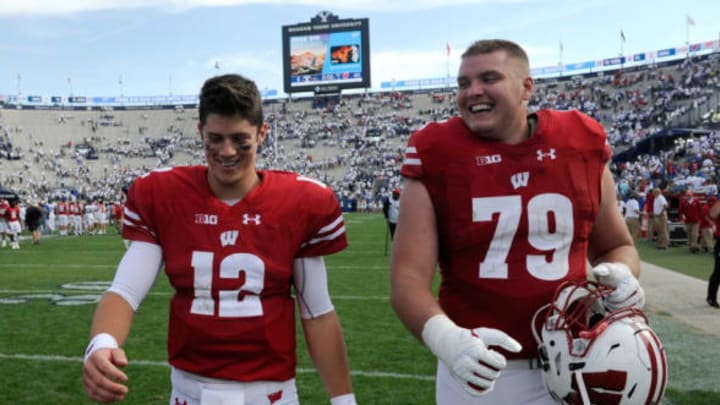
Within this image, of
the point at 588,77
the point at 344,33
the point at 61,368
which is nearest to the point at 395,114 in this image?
the point at 344,33

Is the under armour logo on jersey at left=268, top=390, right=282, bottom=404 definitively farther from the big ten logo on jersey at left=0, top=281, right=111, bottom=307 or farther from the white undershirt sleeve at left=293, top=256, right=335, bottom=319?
the big ten logo on jersey at left=0, top=281, right=111, bottom=307

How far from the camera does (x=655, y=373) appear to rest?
1915mm

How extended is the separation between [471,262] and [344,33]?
4775 cm

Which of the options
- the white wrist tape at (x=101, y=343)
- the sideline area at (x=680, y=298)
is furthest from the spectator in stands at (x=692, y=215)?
the white wrist tape at (x=101, y=343)

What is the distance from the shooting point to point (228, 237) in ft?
7.81

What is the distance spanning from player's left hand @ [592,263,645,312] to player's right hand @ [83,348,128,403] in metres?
1.47

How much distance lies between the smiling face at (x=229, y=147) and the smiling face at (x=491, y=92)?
0.75 metres

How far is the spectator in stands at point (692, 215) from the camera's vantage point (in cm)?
1589

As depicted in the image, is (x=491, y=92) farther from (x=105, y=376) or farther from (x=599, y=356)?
(x=105, y=376)

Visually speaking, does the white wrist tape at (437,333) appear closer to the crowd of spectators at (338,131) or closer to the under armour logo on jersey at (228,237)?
the under armour logo on jersey at (228,237)

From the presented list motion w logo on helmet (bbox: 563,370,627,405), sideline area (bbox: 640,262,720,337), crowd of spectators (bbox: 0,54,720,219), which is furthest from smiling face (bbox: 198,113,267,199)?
crowd of spectators (bbox: 0,54,720,219)

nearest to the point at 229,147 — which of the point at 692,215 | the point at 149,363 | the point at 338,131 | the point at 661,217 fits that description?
the point at 149,363

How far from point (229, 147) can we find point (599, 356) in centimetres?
136

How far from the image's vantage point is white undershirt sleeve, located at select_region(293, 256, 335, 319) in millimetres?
2506
